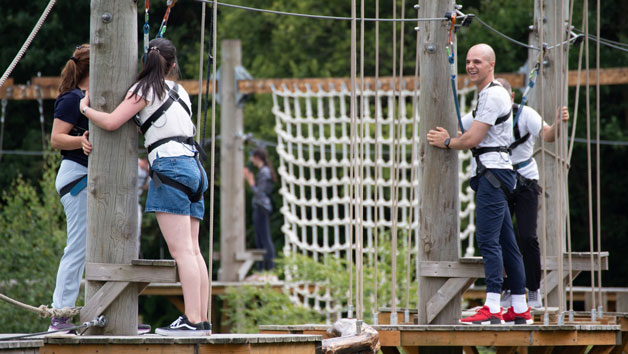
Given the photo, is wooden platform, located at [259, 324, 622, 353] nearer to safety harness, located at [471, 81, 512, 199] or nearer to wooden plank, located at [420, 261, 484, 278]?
wooden plank, located at [420, 261, 484, 278]

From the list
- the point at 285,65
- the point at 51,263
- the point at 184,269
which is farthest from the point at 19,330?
the point at 285,65

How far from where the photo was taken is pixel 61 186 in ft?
13.7

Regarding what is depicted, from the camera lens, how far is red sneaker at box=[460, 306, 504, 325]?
189 inches

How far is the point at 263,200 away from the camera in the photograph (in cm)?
1075

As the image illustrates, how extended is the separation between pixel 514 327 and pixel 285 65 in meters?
11.5

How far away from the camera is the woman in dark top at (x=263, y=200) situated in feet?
34.7

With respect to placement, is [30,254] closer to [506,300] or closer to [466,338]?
[506,300]

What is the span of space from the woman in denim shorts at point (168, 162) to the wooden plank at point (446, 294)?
1.44 m

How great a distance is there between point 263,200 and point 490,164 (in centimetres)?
617

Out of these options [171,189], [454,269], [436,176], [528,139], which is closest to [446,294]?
[454,269]

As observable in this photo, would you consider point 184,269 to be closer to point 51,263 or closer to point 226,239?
point 51,263

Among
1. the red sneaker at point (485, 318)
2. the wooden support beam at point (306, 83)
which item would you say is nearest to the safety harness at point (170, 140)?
the red sneaker at point (485, 318)

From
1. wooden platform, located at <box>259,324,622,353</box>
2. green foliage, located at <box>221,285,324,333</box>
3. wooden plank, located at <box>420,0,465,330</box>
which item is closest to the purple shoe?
wooden platform, located at <box>259,324,622,353</box>

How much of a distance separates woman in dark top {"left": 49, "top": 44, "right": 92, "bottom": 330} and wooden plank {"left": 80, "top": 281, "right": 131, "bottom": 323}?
0.36 meters
